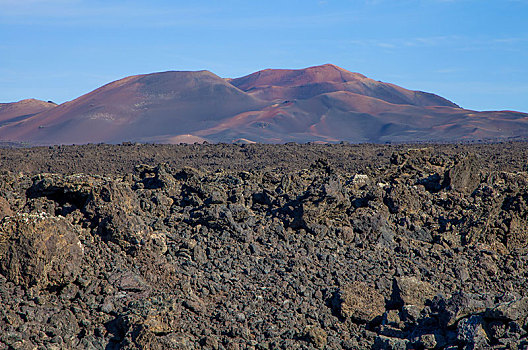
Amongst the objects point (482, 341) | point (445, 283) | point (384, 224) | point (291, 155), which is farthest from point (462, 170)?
point (291, 155)

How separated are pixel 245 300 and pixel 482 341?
286 centimetres

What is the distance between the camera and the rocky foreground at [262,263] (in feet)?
20.4

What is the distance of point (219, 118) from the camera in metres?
117

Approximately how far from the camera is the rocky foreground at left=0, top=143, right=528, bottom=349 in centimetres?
623

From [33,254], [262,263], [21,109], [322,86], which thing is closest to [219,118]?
[322,86]

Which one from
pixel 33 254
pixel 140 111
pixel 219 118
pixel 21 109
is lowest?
pixel 33 254

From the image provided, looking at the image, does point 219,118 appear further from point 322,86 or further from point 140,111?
point 322,86

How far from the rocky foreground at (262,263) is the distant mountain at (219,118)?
77.3 meters

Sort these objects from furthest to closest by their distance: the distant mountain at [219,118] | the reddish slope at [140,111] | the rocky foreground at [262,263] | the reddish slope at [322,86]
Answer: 1. the reddish slope at [322,86]
2. the reddish slope at [140,111]
3. the distant mountain at [219,118]
4. the rocky foreground at [262,263]

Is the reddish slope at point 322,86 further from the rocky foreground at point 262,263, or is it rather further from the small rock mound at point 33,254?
the small rock mound at point 33,254

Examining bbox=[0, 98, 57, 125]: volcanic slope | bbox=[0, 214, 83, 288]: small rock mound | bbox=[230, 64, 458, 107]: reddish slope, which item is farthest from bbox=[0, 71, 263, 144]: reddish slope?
bbox=[0, 214, 83, 288]: small rock mound

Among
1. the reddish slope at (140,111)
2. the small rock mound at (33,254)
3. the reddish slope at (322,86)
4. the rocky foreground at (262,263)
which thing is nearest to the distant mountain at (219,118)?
the reddish slope at (140,111)

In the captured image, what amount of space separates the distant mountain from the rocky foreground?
7734 centimetres

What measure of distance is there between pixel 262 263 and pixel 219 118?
109847 millimetres
